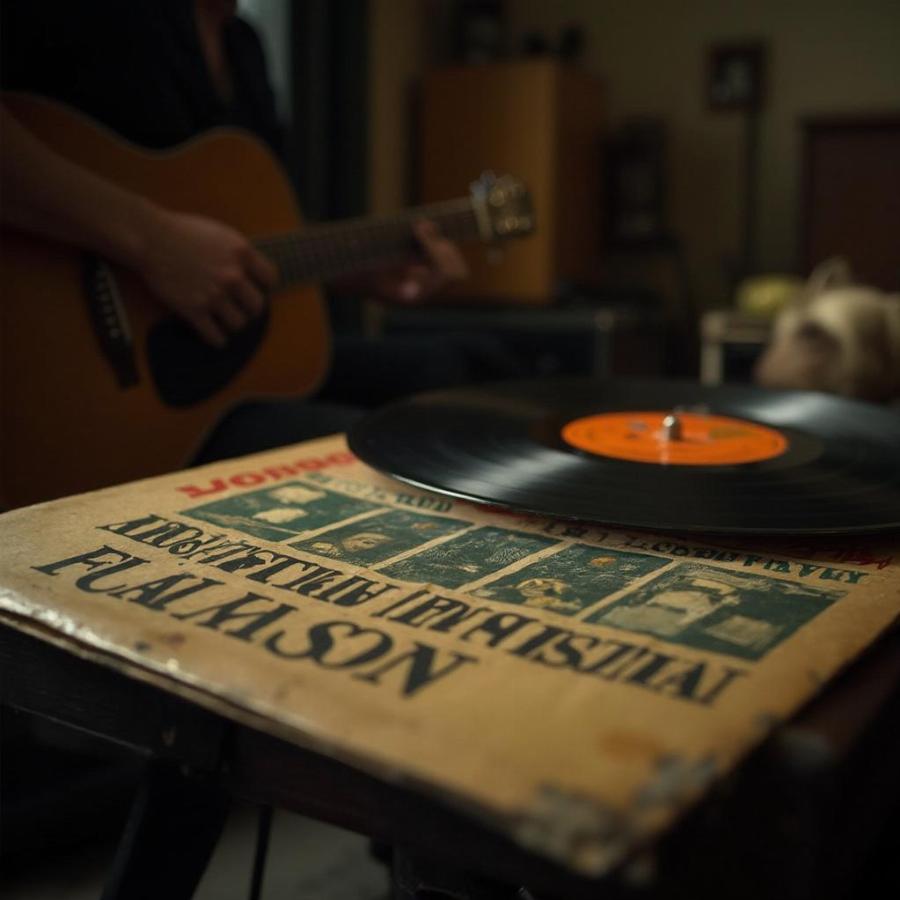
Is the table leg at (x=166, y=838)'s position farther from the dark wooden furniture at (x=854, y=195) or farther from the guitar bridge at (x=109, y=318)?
the dark wooden furniture at (x=854, y=195)

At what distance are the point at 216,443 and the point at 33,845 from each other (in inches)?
21.5

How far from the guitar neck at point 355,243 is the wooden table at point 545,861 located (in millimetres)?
761

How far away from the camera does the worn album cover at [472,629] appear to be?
0.97 ft

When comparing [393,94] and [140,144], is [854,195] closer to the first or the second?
[393,94]

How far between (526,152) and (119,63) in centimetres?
194

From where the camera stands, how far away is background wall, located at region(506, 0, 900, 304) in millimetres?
2830

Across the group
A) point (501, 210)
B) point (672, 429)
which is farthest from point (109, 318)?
point (501, 210)

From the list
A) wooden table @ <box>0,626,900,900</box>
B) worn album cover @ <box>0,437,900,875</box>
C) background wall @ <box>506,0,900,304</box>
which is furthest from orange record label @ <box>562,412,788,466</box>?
background wall @ <box>506,0,900,304</box>

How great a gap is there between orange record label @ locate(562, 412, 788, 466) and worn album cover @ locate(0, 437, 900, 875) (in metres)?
0.14

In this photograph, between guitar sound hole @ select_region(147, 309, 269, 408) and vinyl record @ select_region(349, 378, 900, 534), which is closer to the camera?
vinyl record @ select_region(349, 378, 900, 534)

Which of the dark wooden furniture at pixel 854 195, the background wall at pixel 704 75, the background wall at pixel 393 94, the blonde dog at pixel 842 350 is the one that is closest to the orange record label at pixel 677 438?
the blonde dog at pixel 842 350

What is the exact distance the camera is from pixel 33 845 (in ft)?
3.80

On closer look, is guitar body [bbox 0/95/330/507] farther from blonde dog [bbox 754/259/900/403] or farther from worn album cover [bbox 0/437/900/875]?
blonde dog [bbox 754/259/900/403]

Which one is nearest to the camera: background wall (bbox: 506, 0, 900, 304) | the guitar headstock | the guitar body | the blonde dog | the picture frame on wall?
the guitar body
